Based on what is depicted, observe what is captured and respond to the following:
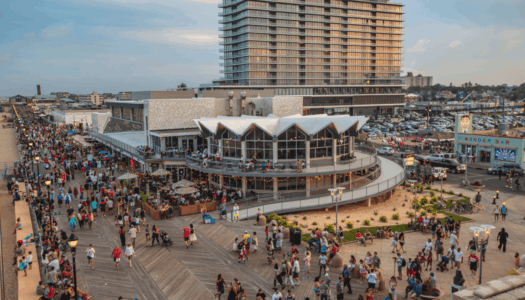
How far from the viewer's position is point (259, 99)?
4759 cm

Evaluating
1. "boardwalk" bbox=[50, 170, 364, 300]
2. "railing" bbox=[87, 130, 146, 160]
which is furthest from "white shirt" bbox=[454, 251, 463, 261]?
"railing" bbox=[87, 130, 146, 160]

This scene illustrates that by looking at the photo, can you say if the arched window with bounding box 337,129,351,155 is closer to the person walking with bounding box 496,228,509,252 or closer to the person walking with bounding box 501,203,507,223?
the person walking with bounding box 501,203,507,223

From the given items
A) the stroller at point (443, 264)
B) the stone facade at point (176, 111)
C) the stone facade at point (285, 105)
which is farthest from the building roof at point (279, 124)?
the stroller at point (443, 264)

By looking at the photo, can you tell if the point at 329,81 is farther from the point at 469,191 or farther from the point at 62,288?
the point at 62,288

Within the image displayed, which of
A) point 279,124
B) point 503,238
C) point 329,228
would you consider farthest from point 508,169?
point 329,228

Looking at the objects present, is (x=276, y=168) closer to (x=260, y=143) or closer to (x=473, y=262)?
(x=260, y=143)

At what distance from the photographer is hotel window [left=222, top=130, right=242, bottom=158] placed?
114 ft

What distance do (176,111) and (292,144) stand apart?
16.5 metres

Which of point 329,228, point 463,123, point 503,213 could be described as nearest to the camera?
point 329,228

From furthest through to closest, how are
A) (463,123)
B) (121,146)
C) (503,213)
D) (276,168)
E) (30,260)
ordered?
(463,123)
(121,146)
(276,168)
(503,213)
(30,260)

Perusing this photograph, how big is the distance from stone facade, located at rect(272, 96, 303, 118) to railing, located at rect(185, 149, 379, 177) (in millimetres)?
13381

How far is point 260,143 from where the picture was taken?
3375 cm

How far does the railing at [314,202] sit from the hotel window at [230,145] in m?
8.16

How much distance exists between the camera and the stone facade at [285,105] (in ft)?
150
